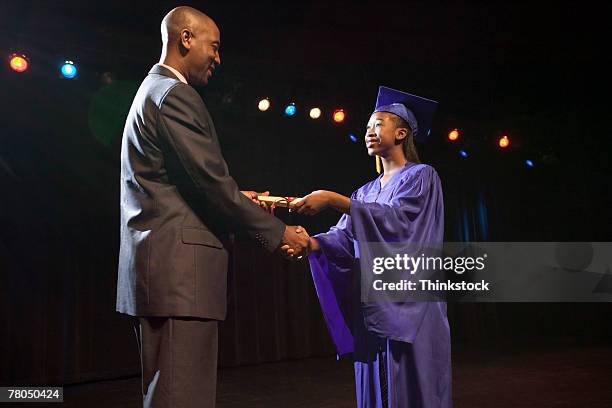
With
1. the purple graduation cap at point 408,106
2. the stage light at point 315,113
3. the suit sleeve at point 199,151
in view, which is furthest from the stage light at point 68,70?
the suit sleeve at point 199,151

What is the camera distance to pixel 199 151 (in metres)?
1.48

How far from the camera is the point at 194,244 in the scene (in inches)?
58.4

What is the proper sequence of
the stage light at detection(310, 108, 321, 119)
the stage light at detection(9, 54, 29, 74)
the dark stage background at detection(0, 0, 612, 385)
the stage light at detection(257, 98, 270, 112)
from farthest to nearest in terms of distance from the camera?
1. the stage light at detection(310, 108, 321, 119)
2. the stage light at detection(257, 98, 270, 112)
3. the dark stage background at detection(0, 0, 612, 385)
4. the stage light at detection(9, 54, 29, 74)

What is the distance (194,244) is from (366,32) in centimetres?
399

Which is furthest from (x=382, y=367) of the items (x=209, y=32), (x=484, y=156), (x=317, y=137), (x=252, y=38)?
(x=484, y=156)

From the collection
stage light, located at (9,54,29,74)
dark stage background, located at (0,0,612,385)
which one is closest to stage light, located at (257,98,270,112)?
dark stage background, located at (0,0,612,385)

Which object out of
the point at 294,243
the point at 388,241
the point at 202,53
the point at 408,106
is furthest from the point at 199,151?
the point at 408,106

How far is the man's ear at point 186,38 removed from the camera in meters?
1.66

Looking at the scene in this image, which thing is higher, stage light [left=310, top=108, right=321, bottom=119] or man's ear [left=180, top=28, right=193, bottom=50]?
stage light [left=310, top=108, right=321, bottom=119]

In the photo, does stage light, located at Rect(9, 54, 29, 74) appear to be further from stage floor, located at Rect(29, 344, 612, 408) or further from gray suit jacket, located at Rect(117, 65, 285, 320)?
gray suit jacket, located at Rect(117, 65, 285, 320)

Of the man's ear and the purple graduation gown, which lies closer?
the man's ear

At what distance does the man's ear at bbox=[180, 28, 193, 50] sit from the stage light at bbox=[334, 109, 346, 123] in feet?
13.7

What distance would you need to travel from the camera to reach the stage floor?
141 inches

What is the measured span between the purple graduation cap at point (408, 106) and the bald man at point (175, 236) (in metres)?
0.96
